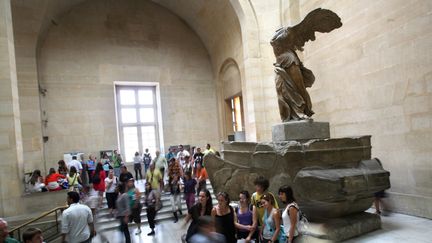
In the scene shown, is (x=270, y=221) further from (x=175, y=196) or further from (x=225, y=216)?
(x=175, y=196)

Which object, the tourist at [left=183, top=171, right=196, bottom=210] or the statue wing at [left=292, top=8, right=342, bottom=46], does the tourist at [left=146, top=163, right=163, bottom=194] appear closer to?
the tourist at [left=183, top=171, right=196, bottom=210]

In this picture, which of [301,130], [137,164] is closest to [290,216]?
[301,130]

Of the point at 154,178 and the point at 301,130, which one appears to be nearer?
the point at 301,130

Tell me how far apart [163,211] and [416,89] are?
21.3 feet

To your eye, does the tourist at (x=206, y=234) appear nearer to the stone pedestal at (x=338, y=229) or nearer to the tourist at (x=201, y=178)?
the stone pedestal at (x=338, y=229)

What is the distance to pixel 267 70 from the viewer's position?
10453 millimetres

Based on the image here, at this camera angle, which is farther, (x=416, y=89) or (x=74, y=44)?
(x=74, y=44)

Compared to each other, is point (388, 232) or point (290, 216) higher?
point (290, 216)

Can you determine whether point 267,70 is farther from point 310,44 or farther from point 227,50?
point 227,50

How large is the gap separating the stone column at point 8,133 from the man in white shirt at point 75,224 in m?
4.00

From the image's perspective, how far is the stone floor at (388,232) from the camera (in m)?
4.23

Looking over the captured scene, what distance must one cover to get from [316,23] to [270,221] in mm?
3787

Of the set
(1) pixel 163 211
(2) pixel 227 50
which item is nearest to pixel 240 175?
(1) pixel 163 211

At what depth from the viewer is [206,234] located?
103 inches
